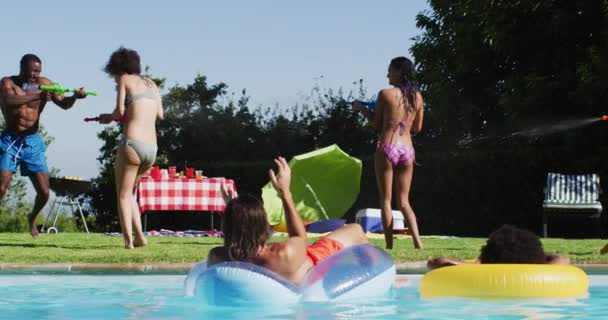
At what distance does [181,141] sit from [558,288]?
16.9 metres

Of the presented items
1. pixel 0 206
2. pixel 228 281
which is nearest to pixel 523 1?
pixel 0 206

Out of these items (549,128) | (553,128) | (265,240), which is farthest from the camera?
(549,128)

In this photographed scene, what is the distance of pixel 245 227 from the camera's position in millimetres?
5930

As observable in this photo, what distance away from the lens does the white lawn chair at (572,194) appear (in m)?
17.5

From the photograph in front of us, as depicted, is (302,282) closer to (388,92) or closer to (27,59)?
(388,92)

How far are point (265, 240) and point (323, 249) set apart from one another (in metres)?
0.77

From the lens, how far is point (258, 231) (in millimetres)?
5949

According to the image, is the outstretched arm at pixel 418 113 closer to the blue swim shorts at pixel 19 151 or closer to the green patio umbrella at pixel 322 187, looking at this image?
the blue swim shorts at pixel 19 151

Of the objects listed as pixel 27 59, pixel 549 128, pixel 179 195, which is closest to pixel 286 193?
pixel 27 59

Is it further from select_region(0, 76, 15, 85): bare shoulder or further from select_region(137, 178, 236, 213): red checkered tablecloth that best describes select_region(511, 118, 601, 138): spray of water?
select_region(0, 76, 15, 85): bare shoulder

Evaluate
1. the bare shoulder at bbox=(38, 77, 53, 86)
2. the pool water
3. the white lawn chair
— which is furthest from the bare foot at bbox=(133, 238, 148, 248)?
the white lawn chair

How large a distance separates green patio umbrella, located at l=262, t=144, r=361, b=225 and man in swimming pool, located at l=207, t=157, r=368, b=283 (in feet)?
39.1

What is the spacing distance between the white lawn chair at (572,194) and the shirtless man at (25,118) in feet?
29.5

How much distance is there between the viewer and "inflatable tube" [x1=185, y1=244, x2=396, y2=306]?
20.3ft
